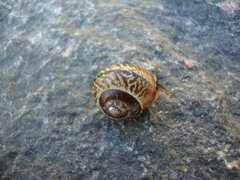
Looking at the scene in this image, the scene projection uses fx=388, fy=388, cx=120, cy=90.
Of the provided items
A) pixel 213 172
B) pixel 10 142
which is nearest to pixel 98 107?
pixel 10 142

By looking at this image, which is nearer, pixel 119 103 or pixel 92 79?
pixel 119 103

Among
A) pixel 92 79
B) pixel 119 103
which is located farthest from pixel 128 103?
pixel 92 79

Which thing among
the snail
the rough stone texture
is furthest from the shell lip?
the rough stone texture

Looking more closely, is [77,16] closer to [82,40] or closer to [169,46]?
[82,40]

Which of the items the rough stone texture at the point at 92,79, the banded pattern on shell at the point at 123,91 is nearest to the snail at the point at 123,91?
the banded pattern on shell at the point at 123,91

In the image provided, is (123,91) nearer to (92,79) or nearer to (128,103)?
(128,103)

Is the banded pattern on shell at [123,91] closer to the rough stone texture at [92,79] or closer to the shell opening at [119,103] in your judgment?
the shell opening at [119,103]
